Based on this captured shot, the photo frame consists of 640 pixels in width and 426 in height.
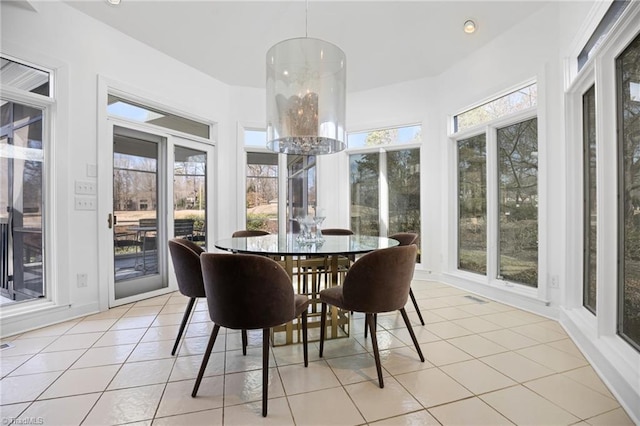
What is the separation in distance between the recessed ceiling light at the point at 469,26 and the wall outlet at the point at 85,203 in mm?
4280

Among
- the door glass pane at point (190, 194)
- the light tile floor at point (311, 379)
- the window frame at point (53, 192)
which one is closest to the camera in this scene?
the light tile floor at point (311, 379)

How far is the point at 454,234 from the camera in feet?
14.3

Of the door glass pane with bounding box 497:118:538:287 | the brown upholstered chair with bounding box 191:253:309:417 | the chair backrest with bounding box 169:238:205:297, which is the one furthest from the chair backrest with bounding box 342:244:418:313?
the door glass pane with bounding box 497:118:538:287

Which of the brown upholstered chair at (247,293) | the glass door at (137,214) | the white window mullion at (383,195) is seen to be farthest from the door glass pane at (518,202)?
the glass door at (137,214)

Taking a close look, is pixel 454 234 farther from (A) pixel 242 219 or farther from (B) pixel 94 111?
(B) pixel 94 111

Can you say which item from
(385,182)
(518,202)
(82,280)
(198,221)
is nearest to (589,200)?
(518,202)

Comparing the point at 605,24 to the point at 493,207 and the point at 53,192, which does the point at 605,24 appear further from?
the point at 53,192

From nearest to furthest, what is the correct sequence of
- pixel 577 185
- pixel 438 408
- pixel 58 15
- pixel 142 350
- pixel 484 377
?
pixel 438 408, pixel 484 377, pixel 142 350, pixel 577 185, pixel 58 15

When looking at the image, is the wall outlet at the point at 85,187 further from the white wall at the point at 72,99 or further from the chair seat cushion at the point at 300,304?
the chair seat cushion at the point at 300,304

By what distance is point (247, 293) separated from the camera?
1659 mm

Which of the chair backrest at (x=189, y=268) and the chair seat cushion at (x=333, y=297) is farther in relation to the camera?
the chair backrest at (x=189, y=268)

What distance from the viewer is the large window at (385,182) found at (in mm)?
4797

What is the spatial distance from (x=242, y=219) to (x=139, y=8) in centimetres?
278

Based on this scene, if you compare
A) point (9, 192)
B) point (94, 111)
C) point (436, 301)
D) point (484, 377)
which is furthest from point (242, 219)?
point (484, 377)
